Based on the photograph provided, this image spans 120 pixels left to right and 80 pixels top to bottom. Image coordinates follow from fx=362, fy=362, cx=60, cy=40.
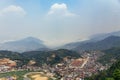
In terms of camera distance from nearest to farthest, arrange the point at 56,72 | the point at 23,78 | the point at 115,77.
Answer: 1. the point at 115,77
2. the point at 23,78
3. the point at 56,72

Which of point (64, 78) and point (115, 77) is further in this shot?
point (64, 78)

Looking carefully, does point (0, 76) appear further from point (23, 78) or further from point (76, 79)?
point (76, 79)

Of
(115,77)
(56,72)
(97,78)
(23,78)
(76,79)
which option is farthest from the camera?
(56,72)

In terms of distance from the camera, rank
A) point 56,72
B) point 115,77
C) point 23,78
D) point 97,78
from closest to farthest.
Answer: point 115,77 < point 97,78 < point 23,78 < point 56,72

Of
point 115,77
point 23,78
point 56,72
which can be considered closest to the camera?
point 115,77

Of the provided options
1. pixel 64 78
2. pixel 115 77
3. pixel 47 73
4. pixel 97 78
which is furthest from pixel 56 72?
pixel 115 77

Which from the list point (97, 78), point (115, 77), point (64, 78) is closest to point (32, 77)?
point (64, 78)

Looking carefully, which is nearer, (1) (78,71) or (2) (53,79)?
(2) (53,79)

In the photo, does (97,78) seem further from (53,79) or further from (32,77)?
(32,77)
